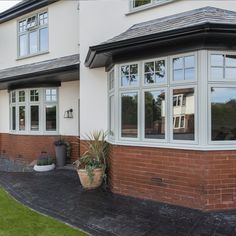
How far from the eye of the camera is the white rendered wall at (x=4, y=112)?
47.1 ft

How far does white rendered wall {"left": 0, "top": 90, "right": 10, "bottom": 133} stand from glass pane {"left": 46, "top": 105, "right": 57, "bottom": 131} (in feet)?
10.6

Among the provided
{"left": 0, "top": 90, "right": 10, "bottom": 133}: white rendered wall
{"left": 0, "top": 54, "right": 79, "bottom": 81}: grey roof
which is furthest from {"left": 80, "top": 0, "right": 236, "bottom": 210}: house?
{"left": 0, "top": 90, "right": 10, "bottom": 133}: white rendered wall

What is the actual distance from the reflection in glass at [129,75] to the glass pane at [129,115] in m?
0.29

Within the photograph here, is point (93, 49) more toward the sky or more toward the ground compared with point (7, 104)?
more toward the sky

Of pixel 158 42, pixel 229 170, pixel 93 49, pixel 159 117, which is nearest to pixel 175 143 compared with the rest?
pixel 159 117

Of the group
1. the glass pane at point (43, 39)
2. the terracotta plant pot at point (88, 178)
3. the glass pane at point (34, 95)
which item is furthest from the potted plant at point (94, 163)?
the glass pane at point (43, 39)

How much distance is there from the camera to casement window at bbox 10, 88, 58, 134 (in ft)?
39.4

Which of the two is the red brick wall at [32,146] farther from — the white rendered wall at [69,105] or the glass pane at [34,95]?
the glass pane at [34,95]

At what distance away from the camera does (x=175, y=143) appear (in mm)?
6203

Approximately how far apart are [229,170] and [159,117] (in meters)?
1.85

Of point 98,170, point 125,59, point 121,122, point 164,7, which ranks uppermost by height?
point 164,7

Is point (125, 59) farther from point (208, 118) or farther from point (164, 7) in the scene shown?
point (208, 118)

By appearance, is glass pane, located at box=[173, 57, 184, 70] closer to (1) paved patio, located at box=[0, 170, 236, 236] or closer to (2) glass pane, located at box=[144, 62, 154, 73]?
(2) glass pane, located at box=[144, 62, 154, 73]

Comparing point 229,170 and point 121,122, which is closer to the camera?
point 229,170
